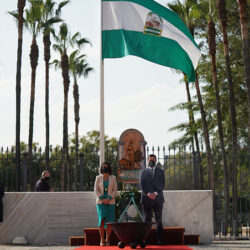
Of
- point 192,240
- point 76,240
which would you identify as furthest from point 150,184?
point 76,240

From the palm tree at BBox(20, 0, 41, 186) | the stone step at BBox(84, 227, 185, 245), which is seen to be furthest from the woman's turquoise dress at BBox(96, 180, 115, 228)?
the palm tree at BBox(20, 0, 41, 186)

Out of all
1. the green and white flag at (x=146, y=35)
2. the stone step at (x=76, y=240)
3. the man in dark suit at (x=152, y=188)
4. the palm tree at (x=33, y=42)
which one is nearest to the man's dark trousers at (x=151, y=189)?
the man in dark suit at (x=152, y=188)

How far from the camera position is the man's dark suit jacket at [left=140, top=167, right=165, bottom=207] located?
475 inches

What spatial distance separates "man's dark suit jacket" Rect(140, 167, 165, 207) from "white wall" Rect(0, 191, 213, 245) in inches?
92.9

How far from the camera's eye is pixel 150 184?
12086 mm

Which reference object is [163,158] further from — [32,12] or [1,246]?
[32,12]

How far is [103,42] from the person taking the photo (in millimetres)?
13852

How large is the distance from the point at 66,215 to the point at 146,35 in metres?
4.90

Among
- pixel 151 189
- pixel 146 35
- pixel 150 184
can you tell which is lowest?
pixel 151 189

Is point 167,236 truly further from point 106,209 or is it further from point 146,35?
point 146,35

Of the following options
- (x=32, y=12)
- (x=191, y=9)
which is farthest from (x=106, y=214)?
(x=32, y=12)

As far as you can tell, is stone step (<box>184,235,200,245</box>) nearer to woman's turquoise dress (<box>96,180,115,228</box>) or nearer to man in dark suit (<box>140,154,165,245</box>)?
man in dark suit (<box>140,154,165,245</box>)

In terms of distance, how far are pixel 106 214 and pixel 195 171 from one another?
180 inches

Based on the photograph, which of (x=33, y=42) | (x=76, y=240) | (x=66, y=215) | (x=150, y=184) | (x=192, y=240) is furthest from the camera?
(x=33, y=42)
